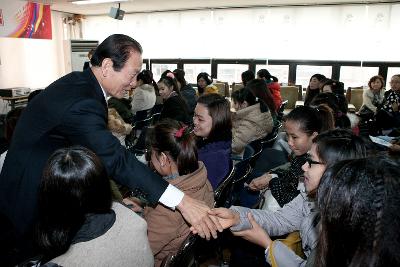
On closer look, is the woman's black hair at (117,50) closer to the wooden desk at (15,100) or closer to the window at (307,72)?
the wooden desk at (15,100)

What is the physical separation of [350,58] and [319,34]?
2.76ft

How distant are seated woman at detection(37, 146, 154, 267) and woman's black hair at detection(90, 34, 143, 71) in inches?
21.1

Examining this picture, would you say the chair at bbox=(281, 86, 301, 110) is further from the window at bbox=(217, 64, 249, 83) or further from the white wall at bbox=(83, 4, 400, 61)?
the window at bbox=(217, 64, 249, 83)

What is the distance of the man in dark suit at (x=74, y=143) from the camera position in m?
1.31

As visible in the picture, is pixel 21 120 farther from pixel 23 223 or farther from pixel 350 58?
pixel 350 58

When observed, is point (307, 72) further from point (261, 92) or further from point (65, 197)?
point (65, 197)

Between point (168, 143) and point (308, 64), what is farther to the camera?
point (308, 64)

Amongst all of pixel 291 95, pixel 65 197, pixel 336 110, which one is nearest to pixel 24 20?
pixel 291 95

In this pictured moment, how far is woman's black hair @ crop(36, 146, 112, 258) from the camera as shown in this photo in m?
0.95

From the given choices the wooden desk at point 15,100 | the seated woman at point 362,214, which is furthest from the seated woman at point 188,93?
the seated woman at point 362,214

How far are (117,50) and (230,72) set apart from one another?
6.60 metres

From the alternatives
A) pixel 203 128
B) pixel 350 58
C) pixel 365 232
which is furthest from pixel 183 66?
pixel 365 232

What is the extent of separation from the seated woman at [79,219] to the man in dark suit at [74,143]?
0.90 ft

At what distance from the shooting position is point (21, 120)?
1.41 meters
